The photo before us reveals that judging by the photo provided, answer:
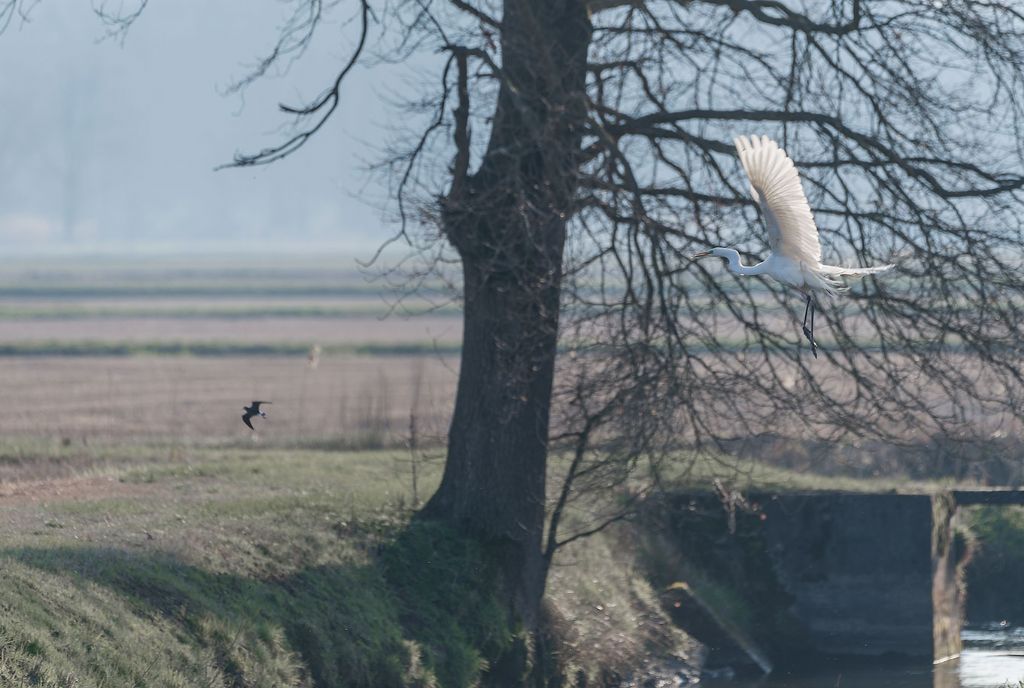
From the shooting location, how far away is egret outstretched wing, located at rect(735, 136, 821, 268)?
1058 cm

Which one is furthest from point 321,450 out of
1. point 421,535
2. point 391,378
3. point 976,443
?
point 391,378

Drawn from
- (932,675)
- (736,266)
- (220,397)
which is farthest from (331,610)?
(220,397)

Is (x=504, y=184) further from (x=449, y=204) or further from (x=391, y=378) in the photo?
(x=391, y=378)

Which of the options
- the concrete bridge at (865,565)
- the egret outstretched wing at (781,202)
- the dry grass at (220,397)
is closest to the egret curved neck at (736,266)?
the egret outstretched wing at (781,202)

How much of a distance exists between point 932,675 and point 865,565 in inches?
81.2

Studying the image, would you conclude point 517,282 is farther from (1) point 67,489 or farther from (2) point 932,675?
(2) point 932,675

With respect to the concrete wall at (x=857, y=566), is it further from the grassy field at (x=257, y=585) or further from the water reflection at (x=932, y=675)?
the grassy field at (x=257, y=585)

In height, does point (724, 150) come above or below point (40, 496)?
above

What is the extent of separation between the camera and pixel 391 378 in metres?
42.1

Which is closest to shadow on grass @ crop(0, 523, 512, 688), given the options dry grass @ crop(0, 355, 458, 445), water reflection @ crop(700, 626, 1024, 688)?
dry grass @ crop(0, 355, 458, 445)

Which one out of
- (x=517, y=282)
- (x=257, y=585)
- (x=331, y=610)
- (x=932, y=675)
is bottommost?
(x=932, y=675)

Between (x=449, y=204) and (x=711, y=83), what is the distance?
10.5ft

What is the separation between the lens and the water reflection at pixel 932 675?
56.1 ft

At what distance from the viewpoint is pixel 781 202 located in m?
10.8
